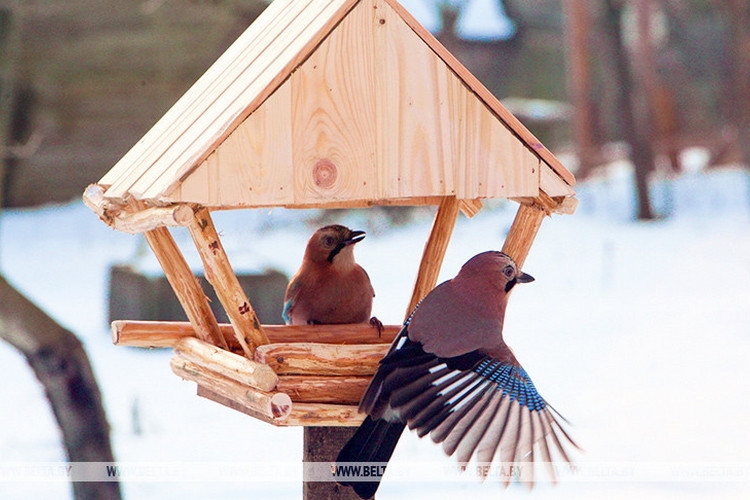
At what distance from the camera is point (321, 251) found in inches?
140

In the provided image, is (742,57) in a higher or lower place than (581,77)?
lower

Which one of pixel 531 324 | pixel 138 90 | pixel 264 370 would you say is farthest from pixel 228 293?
pixel 138 90

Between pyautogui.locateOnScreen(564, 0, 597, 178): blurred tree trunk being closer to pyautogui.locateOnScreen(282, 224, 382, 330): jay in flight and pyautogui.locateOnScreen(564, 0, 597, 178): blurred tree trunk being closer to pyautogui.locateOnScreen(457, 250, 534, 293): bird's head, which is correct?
pyautogui.locateOnScreen(282, 224, 382, 330): jay in flight

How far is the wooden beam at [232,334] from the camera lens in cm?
309

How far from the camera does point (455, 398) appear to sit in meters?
2.69

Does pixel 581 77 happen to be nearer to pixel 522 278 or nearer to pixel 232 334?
pixel 522 278

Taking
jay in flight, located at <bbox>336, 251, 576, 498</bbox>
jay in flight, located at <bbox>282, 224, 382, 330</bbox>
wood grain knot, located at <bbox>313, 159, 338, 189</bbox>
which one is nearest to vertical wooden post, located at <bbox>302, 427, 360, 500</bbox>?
jay in flight, located at <bbox>336, 251, 576, 498</bbox>

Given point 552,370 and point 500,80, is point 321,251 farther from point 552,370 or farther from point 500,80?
point 500,80

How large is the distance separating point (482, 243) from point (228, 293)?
6.87 m

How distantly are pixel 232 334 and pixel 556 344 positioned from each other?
527 centimetres

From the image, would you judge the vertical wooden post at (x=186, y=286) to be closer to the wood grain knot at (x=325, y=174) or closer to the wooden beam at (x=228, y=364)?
the wooden beam at (x=228, y=364)

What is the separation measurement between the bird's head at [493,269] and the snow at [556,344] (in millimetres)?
1290

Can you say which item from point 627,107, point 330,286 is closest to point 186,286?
point 330,286

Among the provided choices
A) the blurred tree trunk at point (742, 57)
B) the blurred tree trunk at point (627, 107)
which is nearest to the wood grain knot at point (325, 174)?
the blurred tree trunk at point (627, 107)
